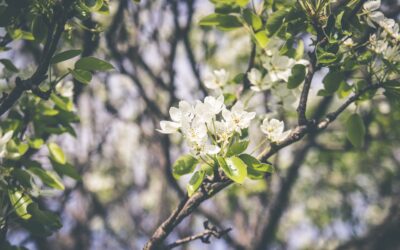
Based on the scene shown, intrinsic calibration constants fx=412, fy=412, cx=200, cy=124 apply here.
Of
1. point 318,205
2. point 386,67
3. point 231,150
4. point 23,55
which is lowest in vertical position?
point 318,205

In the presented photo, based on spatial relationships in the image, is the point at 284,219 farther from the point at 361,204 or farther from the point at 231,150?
the point at 231,150

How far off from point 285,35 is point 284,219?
15.7 feet

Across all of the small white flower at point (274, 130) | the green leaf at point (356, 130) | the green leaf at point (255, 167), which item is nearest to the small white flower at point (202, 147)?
the green leaf at point (255, 167)

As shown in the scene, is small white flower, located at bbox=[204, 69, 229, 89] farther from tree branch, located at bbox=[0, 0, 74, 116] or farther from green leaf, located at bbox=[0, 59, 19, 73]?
green leaf, located at bbox=[0, 59, 19, 73]

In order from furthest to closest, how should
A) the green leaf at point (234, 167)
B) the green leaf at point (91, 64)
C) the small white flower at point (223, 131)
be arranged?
the green leaf at point (91, 64), the small white flower at point (223, 131), the green leaf at point (234, 167)

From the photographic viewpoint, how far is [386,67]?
4.75ft

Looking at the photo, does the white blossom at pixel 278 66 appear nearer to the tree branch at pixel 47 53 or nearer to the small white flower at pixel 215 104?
the small white flower at pixel 215 104

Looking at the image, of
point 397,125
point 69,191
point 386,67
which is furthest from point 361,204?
point 386,67

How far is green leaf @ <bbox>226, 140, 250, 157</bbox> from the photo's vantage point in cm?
130

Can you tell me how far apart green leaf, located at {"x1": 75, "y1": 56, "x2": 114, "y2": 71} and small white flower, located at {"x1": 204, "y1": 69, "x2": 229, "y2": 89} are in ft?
1.81

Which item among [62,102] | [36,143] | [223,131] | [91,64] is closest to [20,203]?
[36,143]

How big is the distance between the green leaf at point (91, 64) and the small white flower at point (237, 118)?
44 centimetres

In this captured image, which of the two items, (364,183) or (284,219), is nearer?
(364,183)

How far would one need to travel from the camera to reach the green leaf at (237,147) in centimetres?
130
